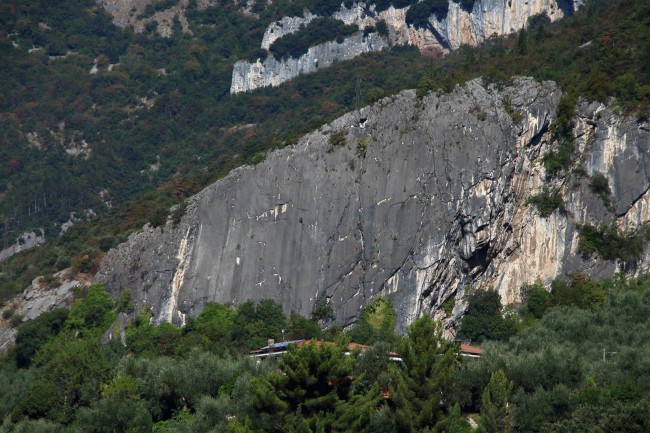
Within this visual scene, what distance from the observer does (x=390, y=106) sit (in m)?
71.8

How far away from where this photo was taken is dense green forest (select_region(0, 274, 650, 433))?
45.3 meters

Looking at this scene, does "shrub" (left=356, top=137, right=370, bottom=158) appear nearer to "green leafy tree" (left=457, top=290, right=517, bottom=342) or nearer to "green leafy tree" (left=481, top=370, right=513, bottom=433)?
"green leafy tree" (left=457, top=290, right=517, bottom=342)

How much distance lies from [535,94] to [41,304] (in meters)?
32.9

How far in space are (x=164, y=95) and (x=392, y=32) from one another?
26164 mm

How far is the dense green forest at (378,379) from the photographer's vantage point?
45.3 metres

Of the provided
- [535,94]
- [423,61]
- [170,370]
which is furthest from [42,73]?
[170,370]

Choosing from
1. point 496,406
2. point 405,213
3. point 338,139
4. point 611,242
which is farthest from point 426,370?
point 338,139

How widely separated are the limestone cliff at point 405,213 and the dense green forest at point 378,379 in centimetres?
275

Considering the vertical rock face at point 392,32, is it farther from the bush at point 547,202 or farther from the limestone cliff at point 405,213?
the bush at point 547,202

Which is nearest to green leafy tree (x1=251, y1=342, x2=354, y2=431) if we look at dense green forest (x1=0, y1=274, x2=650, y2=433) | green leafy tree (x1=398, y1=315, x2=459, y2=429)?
dense green forest (x1=0, y1=274, x2=650, y2=433)

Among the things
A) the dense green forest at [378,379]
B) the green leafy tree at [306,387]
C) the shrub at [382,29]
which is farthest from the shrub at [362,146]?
the shrub at [382,29]

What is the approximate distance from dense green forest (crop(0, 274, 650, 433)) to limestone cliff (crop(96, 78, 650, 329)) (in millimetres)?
2752

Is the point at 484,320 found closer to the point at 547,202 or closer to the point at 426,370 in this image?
the point at 547,202

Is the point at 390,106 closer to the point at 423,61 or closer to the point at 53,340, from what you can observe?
the point at 53,340
